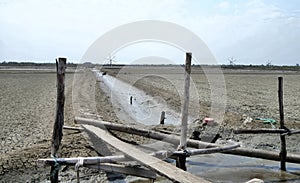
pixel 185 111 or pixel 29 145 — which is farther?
pixel 29 145

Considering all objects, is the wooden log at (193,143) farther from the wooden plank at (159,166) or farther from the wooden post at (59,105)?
the wooden post at (59,105)

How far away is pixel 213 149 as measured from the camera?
25.4 feet

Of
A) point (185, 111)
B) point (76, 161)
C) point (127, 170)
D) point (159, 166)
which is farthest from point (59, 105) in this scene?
point (185, 111)

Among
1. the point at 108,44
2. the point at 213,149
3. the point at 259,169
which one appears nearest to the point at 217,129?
the point at 259,169

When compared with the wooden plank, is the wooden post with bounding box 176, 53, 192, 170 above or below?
above

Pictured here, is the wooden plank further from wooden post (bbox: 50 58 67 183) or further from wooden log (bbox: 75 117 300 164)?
wooden log (bbox: 75 117 300 164)

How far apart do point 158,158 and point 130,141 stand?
3.95 meters

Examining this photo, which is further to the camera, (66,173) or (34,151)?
(34,151)

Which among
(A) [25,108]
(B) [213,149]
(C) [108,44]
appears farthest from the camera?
(A) [25,108]

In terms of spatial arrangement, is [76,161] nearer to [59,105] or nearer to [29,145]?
[59,105]

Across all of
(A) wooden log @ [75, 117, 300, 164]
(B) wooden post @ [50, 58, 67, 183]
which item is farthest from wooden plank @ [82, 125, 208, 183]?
(A) wooden log @ [75, 117, 300, 164]

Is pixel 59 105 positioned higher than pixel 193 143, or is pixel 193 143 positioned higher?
pixel 59 105

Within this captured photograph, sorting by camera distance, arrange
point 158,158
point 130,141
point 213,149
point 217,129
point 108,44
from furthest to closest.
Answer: point 217,129 < point 130,141 < point 108,44 < point 213,149 < point 158,158

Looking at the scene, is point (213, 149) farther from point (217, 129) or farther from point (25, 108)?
point (25, 108)
